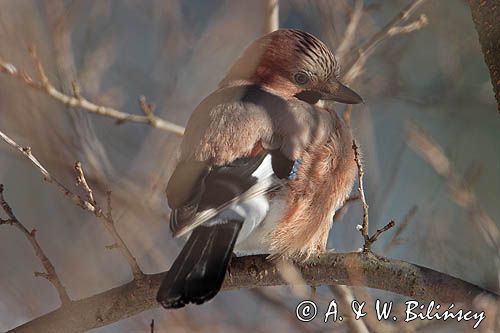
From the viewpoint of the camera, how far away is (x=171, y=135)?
404 centimetres

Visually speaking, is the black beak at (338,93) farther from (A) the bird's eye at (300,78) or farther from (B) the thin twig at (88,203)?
(B) the thin twig at (88,203)

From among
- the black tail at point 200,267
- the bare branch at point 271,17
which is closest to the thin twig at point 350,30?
the bare branch at point 271,17

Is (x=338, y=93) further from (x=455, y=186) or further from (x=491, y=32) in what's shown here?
(x=491, y=32)

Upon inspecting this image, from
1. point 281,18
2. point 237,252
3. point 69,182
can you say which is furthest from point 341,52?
point 69,182

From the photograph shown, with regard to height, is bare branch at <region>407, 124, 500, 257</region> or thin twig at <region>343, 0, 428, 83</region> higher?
thin twig at <region>343, 0, 428, 83</region>

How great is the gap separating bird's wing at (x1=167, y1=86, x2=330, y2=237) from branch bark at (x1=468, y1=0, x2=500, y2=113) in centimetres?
86

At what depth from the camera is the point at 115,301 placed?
9.27 ft

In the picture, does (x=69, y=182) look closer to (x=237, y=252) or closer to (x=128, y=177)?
(x=128, y=177)

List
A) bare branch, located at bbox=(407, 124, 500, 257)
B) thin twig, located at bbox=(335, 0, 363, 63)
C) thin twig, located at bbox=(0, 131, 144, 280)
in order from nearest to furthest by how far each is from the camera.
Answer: thin twig, located at bbox=(0, 131, 144, 280)
bare branch, located at bbox=(407, 124, 500, 257)
thin twig, located at bbox=(335, 0, 363, 63)

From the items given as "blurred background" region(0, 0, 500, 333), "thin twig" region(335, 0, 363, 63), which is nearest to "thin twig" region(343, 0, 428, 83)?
"thin twig" region(335, 0, 363, 63)

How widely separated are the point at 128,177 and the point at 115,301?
144 centimetres

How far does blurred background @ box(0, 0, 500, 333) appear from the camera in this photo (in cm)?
397

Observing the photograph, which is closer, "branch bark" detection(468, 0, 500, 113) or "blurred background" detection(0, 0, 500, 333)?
"branch bark" detection(468, 0, 500, 113)

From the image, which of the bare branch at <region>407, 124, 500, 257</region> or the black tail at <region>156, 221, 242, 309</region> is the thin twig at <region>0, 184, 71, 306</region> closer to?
the black tail at <region>156, 221, 242, 309</region>
